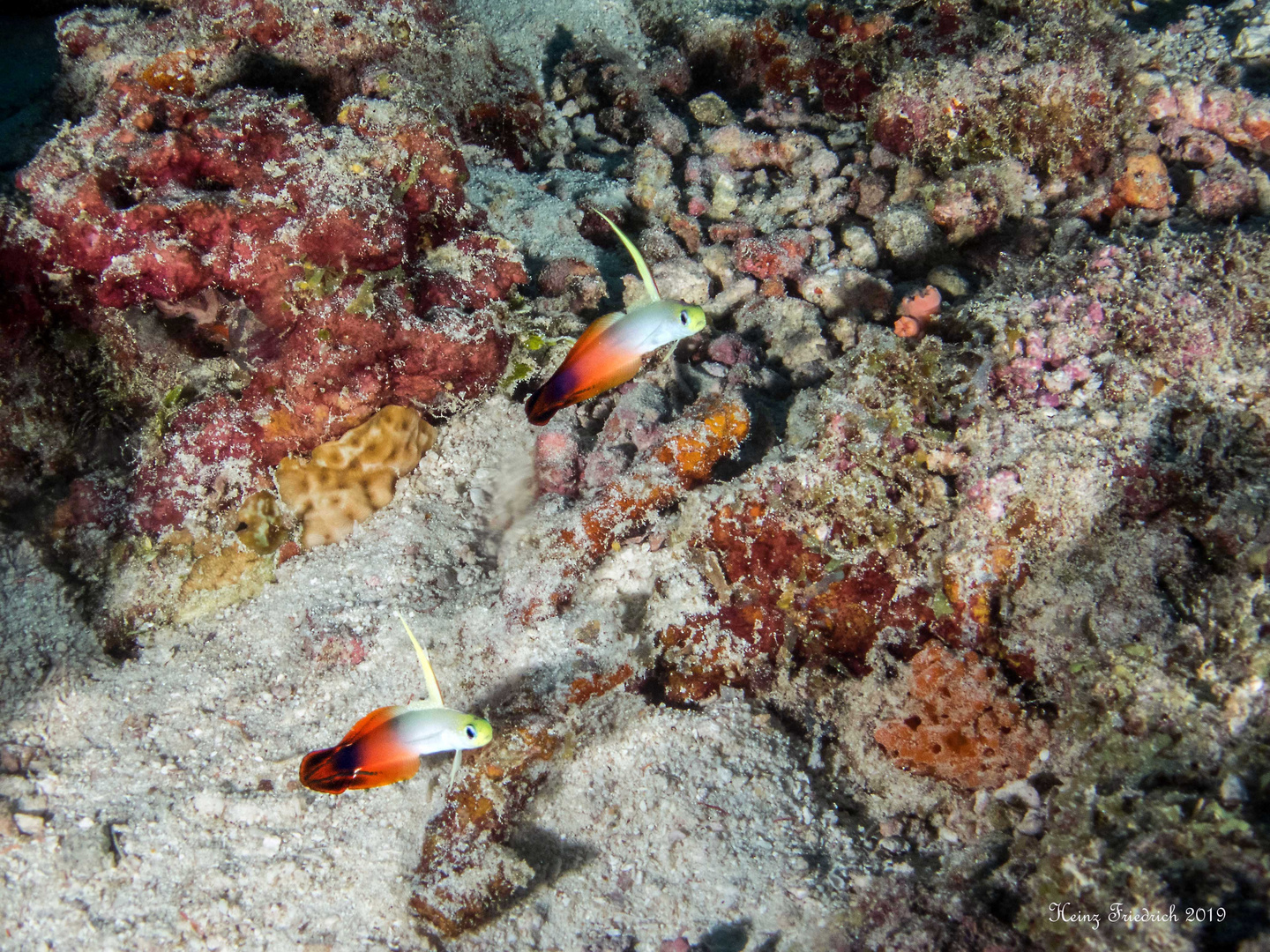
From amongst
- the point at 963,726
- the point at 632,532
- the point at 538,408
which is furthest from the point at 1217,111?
the point at 538,408

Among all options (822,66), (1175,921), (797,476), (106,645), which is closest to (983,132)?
(822,66)

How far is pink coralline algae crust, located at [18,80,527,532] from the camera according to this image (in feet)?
10.1

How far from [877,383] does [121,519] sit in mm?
3918

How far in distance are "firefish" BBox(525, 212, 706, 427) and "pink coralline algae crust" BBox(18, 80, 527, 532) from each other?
1.44 meters

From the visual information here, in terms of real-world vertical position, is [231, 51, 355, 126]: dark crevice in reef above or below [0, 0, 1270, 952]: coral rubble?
above

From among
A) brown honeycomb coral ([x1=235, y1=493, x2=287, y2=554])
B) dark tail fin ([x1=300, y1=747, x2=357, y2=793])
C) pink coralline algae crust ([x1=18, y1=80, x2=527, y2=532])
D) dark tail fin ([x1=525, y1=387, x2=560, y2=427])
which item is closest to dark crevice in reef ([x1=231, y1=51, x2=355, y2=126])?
pink coralline algae crust ([x1=18, y1=80, x2=527, y2=532])

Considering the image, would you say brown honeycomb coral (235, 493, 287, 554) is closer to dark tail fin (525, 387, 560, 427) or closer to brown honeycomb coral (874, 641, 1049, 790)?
dark tail fin (525, 387, 560, 427)

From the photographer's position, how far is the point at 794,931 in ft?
8.80

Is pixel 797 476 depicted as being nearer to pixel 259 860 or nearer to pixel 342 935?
pixel 342 935

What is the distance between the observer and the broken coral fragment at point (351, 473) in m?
Result: 3.54

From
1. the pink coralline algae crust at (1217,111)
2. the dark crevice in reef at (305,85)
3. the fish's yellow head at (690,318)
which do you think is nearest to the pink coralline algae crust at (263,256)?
the dark crevice in reef at (305,85)

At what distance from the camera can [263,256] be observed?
3109mm

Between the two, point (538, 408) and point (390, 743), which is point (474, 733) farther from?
point (538, 408)

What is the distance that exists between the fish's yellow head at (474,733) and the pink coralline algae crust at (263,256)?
73.0 inches
